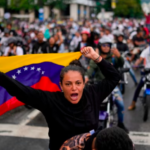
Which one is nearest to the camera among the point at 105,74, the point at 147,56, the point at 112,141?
the point at 112,141

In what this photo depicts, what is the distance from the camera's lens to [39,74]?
4410 millimetres

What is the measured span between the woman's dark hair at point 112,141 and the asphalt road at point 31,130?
376 cm

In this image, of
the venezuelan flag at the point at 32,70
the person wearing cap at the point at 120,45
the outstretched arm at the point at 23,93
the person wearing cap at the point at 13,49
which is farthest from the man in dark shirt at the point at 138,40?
the outstretched arm at the point at 23,93

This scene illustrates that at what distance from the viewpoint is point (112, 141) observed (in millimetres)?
1994

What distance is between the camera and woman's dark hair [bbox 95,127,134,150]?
6.50 ft

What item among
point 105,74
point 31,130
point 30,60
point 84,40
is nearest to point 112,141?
point 105,74

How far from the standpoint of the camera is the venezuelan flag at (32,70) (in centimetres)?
402

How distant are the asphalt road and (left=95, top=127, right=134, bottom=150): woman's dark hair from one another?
12.3 ft

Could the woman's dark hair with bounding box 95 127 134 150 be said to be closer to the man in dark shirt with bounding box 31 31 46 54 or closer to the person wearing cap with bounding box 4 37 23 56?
the person wearing cap with bounding box 4 37 23 56

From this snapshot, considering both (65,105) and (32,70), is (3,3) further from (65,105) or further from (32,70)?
(65,105)

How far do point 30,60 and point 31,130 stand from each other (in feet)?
8.87

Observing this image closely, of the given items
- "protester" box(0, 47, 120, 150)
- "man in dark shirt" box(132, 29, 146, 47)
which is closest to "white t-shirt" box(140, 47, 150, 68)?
"protester" box(0, 47, 120, 150)

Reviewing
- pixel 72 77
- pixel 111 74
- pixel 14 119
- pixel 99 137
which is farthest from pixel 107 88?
pixel 14 119

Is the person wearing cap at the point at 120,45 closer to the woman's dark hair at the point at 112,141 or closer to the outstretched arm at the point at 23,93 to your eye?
the outstretched arm at the point at 23,93
